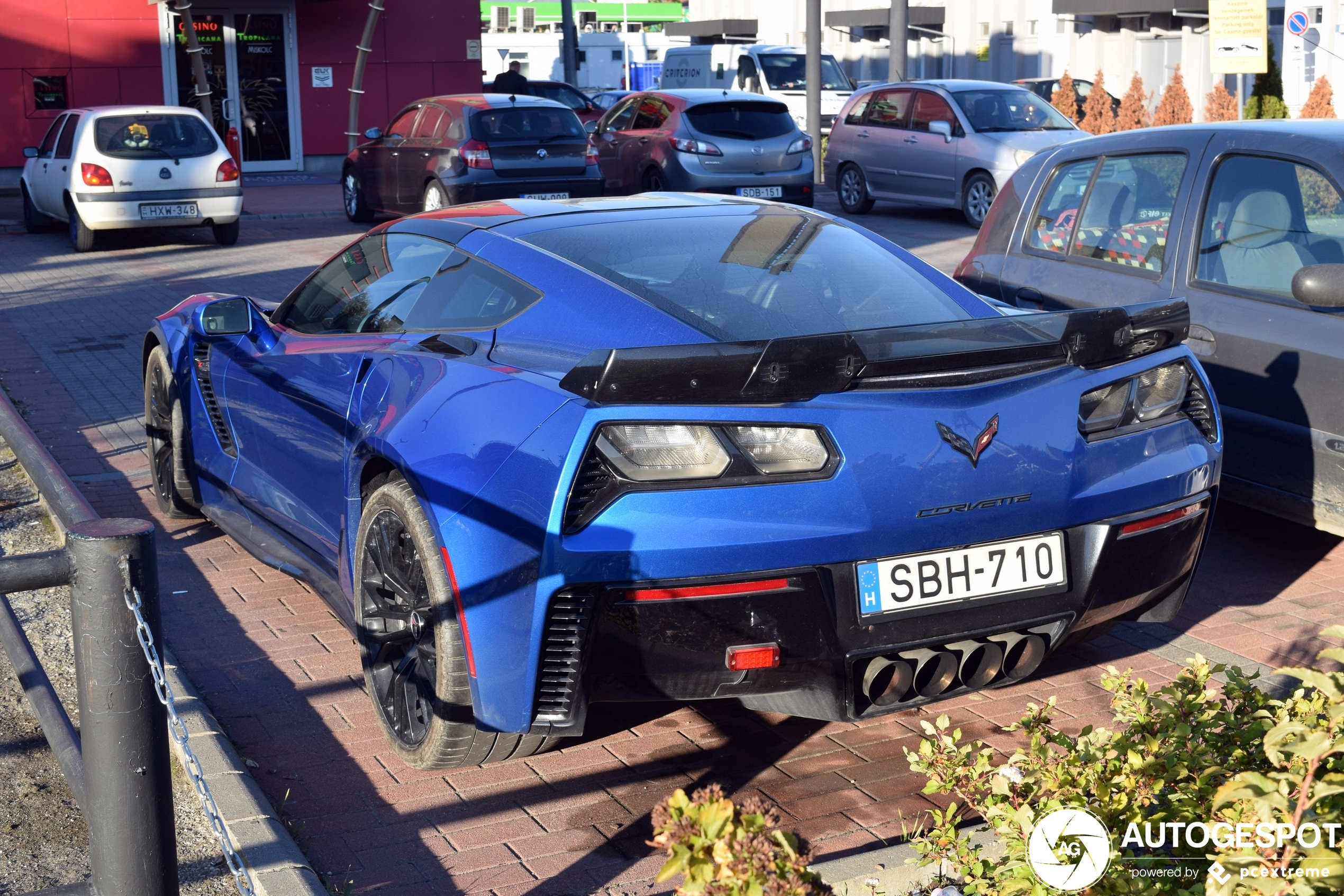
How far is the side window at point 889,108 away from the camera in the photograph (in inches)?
716

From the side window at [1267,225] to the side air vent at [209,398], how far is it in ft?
12.3

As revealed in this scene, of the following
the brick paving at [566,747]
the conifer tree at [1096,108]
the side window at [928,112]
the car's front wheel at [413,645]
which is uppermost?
the conifer tree at [1096,108]

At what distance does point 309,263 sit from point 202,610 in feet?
34.5

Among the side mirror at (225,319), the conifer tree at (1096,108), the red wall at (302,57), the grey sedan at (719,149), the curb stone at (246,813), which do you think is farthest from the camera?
the red wall at (302,57)

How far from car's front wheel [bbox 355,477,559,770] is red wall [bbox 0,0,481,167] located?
2392 centimetres

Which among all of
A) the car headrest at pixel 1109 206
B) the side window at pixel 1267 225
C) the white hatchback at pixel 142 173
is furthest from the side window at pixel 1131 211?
the white hatchback at pixel 142 173

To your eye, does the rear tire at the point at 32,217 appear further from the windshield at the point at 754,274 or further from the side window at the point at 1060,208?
the windshield at the point at 754,274

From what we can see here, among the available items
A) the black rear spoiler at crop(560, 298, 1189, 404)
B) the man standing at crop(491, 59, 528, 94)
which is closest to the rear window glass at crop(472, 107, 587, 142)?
the man standing at crop(491, 59, 528, 94)

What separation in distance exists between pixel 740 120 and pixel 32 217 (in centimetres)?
928

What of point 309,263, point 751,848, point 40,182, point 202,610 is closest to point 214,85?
point 40,182

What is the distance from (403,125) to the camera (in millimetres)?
17844

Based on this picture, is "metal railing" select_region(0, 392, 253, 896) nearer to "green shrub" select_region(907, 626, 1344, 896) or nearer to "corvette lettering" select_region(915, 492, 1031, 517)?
"green shrub" select_region(907, 626, 1344, 896)

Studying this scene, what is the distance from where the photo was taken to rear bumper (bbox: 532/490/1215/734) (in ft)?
10.2

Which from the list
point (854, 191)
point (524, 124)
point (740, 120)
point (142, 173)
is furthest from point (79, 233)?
point (854, 191)
